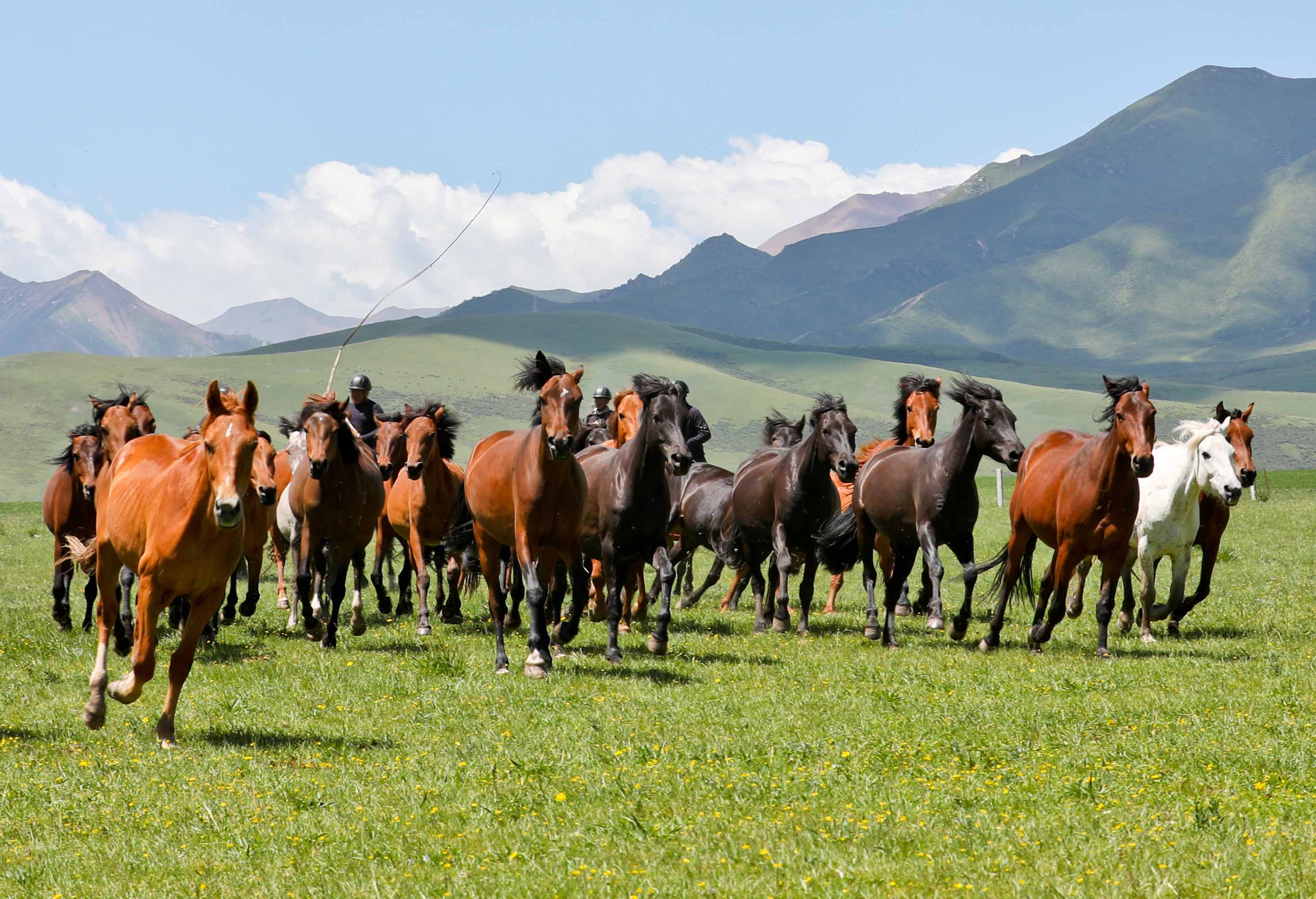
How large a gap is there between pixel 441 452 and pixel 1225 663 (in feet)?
30.0

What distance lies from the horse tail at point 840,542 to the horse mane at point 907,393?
1.53 m

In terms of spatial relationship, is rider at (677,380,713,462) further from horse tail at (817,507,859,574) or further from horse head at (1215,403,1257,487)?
horse head at (1215,403,1257,487)

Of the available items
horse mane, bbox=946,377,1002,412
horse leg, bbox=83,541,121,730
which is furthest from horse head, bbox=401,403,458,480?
horse mane, bbox=946,377,1002,412

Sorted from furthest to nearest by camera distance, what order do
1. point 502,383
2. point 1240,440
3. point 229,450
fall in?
point 502,383 < point 1240,440 < point 229,450

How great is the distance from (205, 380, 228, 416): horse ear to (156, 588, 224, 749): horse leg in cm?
125

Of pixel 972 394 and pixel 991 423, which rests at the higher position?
pixel 972 394

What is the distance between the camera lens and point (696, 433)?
44.3ft

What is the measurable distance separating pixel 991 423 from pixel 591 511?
420cm

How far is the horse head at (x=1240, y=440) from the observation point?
45.4ft

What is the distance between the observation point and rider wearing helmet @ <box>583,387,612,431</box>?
1817cm

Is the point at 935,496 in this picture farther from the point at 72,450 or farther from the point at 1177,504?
the point at 72,450

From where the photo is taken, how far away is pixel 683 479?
1805 cm

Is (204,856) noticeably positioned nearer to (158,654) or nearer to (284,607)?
(158,654)

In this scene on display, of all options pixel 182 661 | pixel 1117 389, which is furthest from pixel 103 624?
pixel 1117 389
